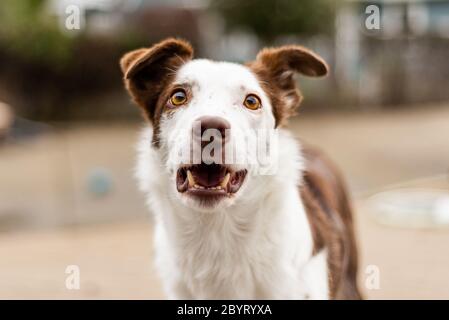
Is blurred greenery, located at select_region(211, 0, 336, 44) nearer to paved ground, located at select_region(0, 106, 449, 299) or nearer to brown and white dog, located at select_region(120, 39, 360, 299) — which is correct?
paved ground, located at select_region(0, 106, 449, 299)

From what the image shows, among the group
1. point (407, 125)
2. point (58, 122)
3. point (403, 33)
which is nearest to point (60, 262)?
point (58, 122)

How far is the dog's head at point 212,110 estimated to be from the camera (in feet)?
8.96

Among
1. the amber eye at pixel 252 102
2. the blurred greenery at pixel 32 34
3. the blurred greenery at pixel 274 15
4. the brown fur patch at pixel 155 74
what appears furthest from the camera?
the blurred greenery at pixel 274 15

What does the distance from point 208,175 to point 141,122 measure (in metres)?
2.87

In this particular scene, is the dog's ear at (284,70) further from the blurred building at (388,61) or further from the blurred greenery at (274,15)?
the blurred building at (388,61)

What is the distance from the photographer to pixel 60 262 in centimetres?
600

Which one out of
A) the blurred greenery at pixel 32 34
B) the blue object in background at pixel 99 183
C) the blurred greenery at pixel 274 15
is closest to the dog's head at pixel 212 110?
the blue object in background at pixel 99 183

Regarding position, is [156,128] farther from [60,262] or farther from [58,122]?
[58,122]

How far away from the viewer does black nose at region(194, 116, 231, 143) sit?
2.65 meters

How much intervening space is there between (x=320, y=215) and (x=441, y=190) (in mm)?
5240

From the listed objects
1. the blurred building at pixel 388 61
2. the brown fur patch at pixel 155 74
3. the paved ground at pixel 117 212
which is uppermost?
the blurred building at pixel 388 61

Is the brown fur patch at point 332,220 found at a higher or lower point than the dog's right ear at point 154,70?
lower

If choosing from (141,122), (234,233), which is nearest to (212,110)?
(234,233)

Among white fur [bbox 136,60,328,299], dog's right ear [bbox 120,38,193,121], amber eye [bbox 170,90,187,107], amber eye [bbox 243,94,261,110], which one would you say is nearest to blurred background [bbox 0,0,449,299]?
dog's right ear [bbox 120,38,193,121]
